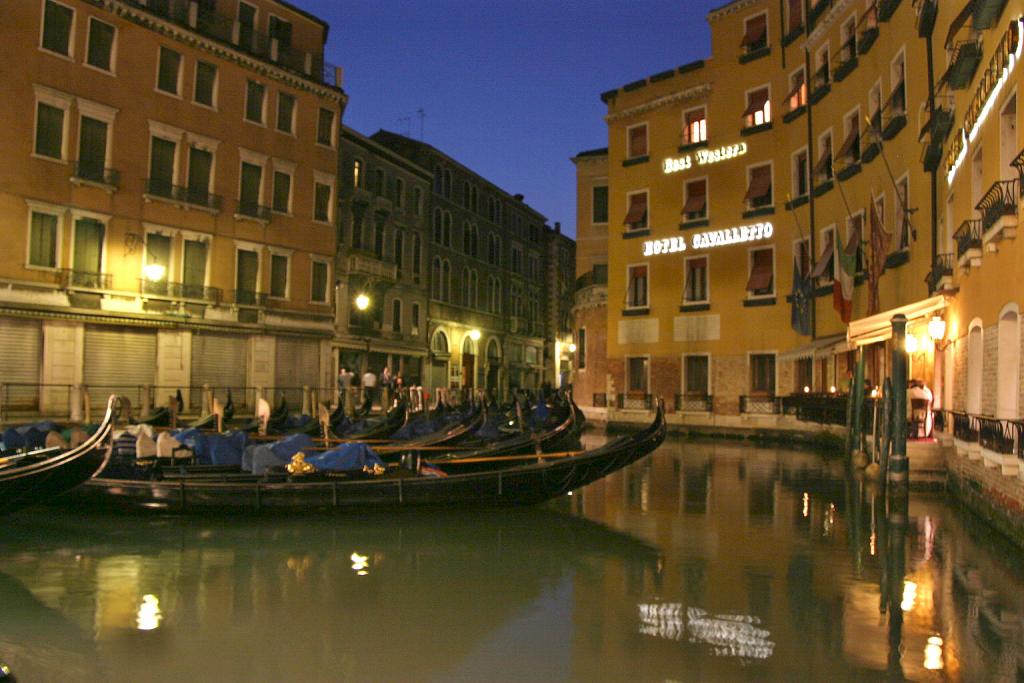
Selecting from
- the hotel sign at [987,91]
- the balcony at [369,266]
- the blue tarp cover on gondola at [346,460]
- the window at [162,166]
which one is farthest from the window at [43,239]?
the hotel sign at [987,91]

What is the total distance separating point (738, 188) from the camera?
22.0 meters

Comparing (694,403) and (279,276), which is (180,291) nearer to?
(279,276)

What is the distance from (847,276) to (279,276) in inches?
529

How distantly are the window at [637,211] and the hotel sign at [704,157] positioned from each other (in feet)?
3.44

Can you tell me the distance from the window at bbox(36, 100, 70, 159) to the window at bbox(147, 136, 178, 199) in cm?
202

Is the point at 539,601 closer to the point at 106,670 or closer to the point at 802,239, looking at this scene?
the point at 106,670

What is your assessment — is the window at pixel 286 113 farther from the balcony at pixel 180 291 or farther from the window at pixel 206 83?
the balcony at pixel 180 291

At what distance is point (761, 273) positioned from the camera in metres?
21.1

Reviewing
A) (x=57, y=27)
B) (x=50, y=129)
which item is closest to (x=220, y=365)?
(x=50, y=129)

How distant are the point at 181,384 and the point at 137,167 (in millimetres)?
4772

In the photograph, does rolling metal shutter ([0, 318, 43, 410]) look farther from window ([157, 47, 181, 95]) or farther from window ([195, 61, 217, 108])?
window ([195, 61, 217, 108])

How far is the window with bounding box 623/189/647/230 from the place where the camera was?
23.8 m

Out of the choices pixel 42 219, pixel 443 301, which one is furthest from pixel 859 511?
pixel 443 301

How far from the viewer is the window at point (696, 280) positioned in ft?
74.0
